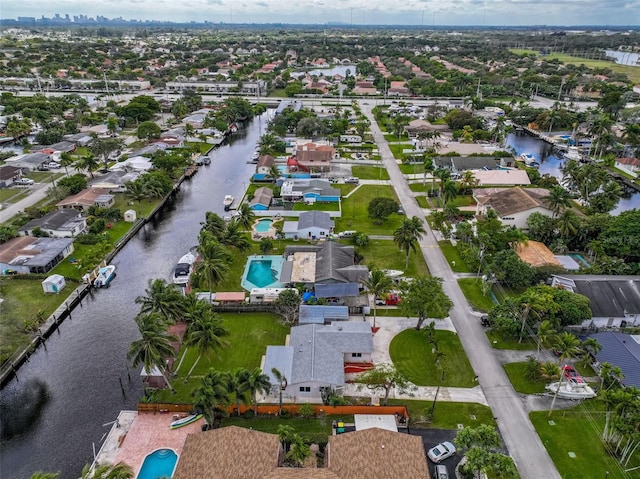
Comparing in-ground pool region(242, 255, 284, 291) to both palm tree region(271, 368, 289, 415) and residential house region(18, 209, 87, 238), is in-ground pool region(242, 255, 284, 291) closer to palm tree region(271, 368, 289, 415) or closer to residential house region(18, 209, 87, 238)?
palm tree region(271, 368, 289, 415)

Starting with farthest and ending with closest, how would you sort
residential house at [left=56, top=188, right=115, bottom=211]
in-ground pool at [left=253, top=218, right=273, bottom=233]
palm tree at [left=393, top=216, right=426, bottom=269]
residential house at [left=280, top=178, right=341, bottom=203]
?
residential house at [left=280, top=178, right=341, bottom=203] → residential house at [left=56, top=188, right=115, bottom=211] → in-ground pool at [left=253, top=218, right=273, bottom=233] → palm tree at [left=393, top=216, right=426, bottom=269]

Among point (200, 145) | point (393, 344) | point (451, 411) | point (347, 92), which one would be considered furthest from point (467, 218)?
point (347, 92)

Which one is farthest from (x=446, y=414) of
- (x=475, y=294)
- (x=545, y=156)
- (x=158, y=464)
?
(x=545, y=156)

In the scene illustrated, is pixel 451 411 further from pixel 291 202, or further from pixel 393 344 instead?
pixel 291 202

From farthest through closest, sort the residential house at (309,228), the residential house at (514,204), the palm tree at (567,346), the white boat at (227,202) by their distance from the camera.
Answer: the white boat at (227,202)
the residential house at (514,204)
the residential house at (309,228)
the palm tree at (567,346)

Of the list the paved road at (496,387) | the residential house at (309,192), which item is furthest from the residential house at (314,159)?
the paved road at (496,387)

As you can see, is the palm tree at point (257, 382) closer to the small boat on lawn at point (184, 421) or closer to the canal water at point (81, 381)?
the small boat on lawn at point (184, 421)

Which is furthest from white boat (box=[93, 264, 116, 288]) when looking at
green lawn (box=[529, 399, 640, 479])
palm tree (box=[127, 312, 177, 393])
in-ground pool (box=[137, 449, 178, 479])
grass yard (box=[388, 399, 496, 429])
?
green lawn (box=[529, 399, 640, 479])
